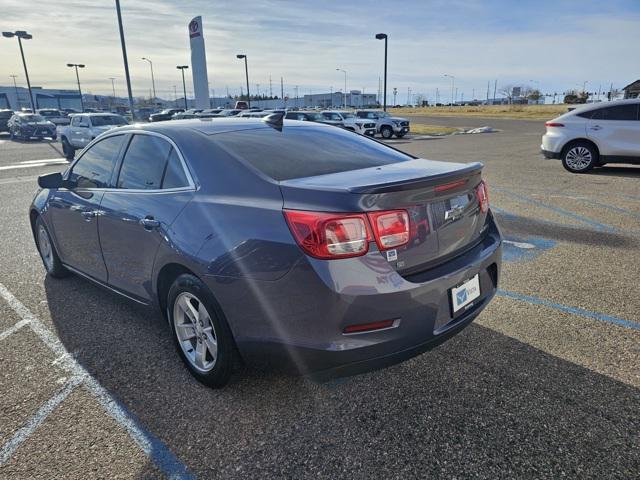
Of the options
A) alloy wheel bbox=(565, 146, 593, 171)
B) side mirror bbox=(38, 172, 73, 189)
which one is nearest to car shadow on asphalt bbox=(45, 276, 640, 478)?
side mirror bbox=(38, 172, 73, 189)

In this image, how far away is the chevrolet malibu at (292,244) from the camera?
217 centimetres

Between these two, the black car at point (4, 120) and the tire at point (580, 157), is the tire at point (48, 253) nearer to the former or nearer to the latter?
the tire at point (580, 157)

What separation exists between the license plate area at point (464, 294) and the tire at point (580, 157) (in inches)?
398

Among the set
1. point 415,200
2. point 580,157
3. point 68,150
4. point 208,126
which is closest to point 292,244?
point 415,200

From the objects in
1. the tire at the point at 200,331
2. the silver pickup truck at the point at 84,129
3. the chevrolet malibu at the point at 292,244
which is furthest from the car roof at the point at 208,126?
the silver pickup truck at the point at 84,129

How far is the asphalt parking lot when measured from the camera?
2225 millimetres

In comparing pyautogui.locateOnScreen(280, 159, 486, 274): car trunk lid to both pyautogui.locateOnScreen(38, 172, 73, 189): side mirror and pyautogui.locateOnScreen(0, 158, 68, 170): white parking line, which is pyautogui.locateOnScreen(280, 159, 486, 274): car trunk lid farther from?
pyautogui.locateOnScreen(0, 158, 68, 170): white parking line

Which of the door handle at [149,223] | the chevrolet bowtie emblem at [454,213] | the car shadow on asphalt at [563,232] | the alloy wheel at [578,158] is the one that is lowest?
the car shadow on asphalt at [563,232]

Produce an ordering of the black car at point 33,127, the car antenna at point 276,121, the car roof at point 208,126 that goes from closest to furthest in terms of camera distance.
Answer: the car roof at point 208,126
the car antenna at point 276,121
the black car at point 33,127

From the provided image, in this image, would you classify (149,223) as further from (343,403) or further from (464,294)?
(464,294)

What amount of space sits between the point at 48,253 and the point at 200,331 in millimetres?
2865

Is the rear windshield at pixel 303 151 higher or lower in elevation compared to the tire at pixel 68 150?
higher

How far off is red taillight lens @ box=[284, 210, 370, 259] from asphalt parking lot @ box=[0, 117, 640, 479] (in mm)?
1009

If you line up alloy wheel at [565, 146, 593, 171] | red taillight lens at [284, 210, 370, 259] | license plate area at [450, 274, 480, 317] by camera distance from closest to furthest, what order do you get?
red taillight lens at [284, 210, 370, 259] < license plate area at [450, 274, 480, 317] < alloy wheel at [565, 146, 593, 171]
